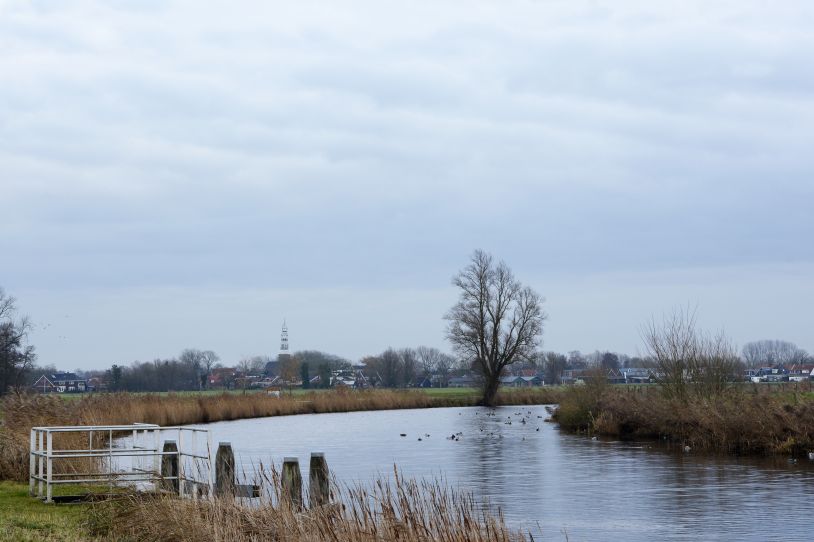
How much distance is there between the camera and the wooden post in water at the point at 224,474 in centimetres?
1514

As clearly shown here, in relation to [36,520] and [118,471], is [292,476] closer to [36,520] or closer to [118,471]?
[36,520]

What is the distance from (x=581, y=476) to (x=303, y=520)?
55.7 feet

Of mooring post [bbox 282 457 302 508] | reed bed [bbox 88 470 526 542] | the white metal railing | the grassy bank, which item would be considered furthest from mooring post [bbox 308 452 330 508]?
the grassy bank

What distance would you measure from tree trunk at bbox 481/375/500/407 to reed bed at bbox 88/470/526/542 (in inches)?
2907

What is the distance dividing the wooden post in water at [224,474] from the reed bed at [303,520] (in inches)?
20.0

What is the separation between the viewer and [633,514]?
21234mm

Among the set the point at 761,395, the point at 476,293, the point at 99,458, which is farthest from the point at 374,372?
the point at 99,458

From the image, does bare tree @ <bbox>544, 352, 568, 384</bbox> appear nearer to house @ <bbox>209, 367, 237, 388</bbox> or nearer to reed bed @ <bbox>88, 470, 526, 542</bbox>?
house @ <bbox>209, 367, 237, 388</bbox>

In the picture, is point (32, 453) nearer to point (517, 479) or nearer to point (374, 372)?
point (517, 479)

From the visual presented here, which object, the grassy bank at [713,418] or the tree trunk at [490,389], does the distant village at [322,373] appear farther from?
the grassy bank at [713,418]

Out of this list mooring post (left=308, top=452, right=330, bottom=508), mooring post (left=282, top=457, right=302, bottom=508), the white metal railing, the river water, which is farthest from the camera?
the river water

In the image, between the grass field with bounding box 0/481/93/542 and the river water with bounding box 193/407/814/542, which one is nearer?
the grass field with bounding box 0/481/93/542

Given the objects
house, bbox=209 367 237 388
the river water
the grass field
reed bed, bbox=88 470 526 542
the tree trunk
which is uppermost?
house, bbox=209 367 237 388

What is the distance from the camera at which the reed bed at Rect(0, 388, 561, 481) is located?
24561 mm
